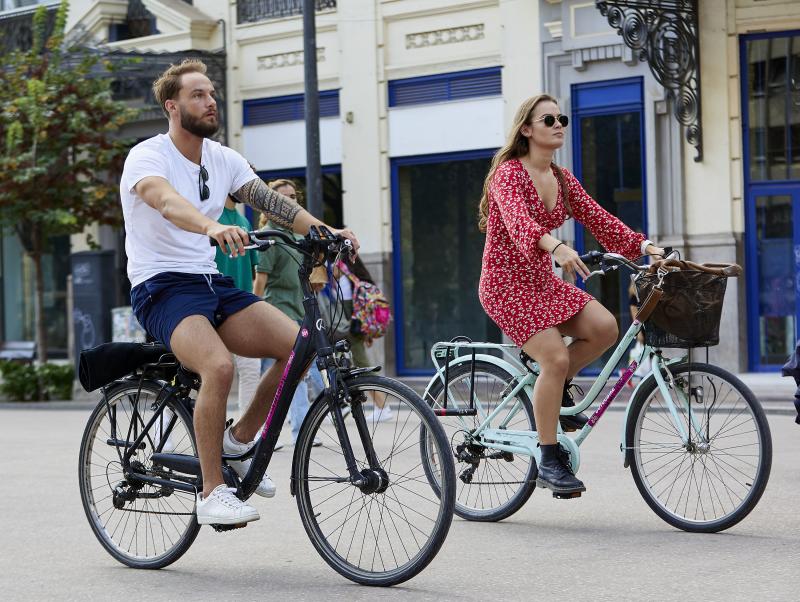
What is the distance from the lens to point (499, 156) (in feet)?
22.6

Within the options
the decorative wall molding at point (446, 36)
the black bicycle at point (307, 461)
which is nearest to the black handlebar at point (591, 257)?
the black bicycle at point (307, 461)

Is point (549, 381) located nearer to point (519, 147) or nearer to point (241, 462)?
point (519, 147)

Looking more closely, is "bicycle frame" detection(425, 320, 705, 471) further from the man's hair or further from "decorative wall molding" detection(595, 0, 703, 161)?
"decorative wall molding" detection(595, 0, 703, 161)

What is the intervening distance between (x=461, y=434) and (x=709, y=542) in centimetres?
135

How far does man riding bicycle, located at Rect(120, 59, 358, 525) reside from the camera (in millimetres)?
5750

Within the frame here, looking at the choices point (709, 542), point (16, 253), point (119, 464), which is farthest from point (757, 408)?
point (16, 253)

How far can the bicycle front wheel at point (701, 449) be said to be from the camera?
6.36 m

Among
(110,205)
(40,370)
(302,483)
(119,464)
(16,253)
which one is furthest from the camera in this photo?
(16,253)

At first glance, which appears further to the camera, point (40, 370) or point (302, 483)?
point (40, 370)

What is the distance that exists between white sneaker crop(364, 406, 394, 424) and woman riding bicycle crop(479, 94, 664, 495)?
1298 millimetres

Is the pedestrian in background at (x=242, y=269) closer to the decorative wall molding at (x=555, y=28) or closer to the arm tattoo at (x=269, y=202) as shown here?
the arm tattoo at (x=269, y=202)

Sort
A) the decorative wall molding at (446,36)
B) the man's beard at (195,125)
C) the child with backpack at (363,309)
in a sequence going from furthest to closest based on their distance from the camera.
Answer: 1. the decorative wall molding at (446,36)
2. the child with backpack at (363,309)
3. the man's beard at (195,125)

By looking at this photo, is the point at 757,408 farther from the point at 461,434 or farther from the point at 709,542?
the point at 461,434

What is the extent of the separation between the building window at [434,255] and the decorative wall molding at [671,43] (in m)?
3.14
